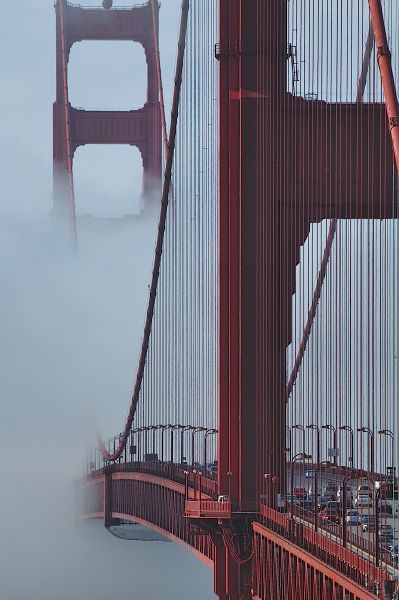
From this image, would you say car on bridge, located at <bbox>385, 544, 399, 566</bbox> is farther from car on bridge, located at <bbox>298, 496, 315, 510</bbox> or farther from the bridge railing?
car on bridge, located at <bbox>298, 496, 315, 510</bbox>

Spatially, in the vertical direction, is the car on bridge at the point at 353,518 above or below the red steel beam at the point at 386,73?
below

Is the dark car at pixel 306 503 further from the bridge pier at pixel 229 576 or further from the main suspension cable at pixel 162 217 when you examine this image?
the main suspension cable at pixel 162 217

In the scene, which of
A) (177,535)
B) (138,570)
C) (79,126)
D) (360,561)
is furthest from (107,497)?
(360,561)

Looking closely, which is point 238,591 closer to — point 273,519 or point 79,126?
point 273,519

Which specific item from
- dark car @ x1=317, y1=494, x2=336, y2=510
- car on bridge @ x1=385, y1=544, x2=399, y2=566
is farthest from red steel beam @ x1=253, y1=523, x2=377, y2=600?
dark car @ x1=317, y1=494, x2=336, y2=510

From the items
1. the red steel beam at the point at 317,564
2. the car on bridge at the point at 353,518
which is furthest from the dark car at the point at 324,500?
the car on bridge at the point at 353,518

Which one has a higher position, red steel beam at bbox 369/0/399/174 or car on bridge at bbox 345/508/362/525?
red steel beam at bbox 369/0/399/174
